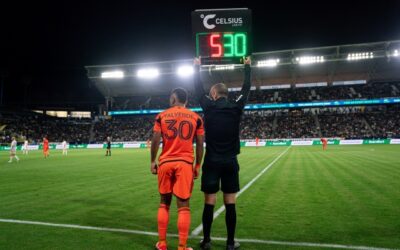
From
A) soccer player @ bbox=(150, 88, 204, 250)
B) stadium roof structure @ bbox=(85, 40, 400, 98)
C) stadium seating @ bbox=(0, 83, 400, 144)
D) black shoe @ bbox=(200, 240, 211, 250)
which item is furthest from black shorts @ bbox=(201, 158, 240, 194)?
stadium seating @ bbox=(0, 83, 400, 144)

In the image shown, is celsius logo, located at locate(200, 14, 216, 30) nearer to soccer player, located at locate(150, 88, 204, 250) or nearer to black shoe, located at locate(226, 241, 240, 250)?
soccer player, located at locate(150, 88, 204, 250)

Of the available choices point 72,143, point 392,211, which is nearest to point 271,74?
point 72,143

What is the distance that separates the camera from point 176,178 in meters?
4.77

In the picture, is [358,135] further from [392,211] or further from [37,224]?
[37,224]

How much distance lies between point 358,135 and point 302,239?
55290 mm

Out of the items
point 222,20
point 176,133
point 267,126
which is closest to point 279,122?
point 267,126

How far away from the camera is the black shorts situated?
16.1 feet

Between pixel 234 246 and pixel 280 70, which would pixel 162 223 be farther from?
pixel 280 70

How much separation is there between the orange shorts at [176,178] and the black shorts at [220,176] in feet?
0.83

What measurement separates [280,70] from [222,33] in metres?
55.6

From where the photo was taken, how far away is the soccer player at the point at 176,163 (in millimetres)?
4730

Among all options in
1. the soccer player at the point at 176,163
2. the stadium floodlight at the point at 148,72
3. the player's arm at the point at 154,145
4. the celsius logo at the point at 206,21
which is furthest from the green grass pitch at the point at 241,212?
the stadium floodlight at the point at 148,72

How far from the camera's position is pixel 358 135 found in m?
55.4

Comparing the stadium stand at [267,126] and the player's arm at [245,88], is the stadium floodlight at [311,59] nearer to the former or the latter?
the stadium stand at [267,126]
